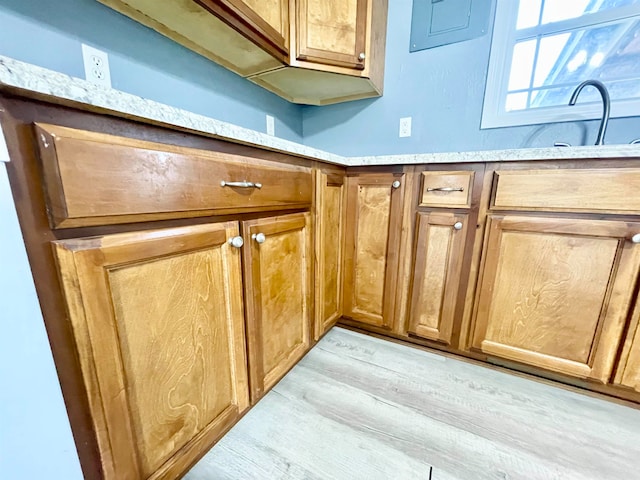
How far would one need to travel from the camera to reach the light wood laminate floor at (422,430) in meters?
0.72

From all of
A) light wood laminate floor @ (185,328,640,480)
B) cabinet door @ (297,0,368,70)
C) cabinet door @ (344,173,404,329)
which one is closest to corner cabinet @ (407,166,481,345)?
cabinet door @ (344,173,404,329)

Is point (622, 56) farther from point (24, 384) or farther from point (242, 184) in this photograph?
point (24, 384)

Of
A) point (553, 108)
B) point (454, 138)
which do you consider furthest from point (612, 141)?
point (454, 138)

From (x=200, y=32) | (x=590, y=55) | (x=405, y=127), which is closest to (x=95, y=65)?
(x=200, y=32)

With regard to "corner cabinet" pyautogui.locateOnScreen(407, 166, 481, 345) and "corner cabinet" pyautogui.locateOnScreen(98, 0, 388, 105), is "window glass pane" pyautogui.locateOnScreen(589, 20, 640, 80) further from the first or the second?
"corner cabinet" pyautogui.locateOnScreen(98, 0, 388, 105)

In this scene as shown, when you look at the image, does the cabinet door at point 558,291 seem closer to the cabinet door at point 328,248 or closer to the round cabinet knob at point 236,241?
the cabinet door at point 328,248

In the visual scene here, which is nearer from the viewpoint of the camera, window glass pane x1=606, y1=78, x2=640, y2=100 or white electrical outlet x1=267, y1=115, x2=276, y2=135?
window glass pane x1=606, y1=78, x2=640, y2=100

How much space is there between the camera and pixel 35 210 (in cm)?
37

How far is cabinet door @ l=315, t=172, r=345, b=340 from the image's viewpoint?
3.54ft

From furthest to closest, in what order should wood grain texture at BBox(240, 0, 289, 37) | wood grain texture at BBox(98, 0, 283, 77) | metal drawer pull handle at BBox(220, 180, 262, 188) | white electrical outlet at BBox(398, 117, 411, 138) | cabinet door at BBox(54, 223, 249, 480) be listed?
white electrical outlet at BBox(398, 117, 411, 138), wood grain texture at BBox(240, 0, 289, 37), wood grain texture at BBox(98, 0, 283, 77), metal drawer pull handle at BBox(220, 180, 262, 188), cabinet door at BBox(54, 223, 249, 480)

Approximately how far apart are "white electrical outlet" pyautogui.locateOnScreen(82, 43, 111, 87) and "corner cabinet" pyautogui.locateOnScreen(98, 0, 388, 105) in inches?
6.6

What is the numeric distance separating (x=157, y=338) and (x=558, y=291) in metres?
1.32

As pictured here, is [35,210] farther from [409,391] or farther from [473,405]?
[473,405]

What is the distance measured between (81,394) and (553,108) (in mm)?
1951
